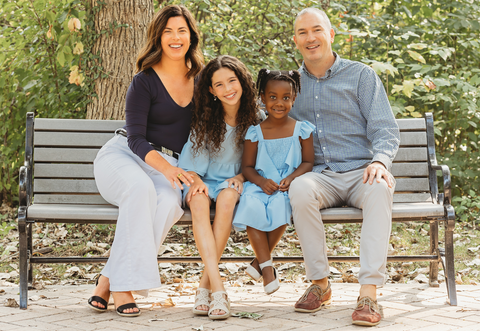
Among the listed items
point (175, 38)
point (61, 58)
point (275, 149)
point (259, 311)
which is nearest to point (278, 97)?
point (275, 149)

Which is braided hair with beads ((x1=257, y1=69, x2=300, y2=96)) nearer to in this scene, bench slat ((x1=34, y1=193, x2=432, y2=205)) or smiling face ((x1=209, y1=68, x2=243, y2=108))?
smiling face ((x1=209, y1=68, x2=243, y2=108))

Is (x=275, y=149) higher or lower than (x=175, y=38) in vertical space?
lower

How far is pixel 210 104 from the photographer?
136 inches

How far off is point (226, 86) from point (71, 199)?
4.36 ft

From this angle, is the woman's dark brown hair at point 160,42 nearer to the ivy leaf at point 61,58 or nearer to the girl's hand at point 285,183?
the girl's hand at point 285,183

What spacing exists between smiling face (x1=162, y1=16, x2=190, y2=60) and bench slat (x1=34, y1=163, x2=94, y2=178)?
992mm

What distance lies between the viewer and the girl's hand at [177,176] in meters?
3.16

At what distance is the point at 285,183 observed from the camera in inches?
130

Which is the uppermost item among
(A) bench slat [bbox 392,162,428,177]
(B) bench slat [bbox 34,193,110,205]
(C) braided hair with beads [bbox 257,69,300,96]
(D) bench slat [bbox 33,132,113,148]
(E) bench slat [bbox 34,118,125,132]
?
(C) braided hair with beads [bbox 257,69,300,96]

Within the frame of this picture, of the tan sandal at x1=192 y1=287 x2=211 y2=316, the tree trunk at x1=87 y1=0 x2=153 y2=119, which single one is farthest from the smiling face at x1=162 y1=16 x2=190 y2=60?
the tan sandal at x1=192 y1=287 x2=211 y2=316

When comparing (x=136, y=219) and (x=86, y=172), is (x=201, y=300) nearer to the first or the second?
(x=136, y=219)

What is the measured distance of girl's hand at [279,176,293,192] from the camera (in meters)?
3.28

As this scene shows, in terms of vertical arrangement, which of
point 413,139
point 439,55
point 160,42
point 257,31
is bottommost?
point 413,139

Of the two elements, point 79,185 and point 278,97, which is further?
point 79,185
